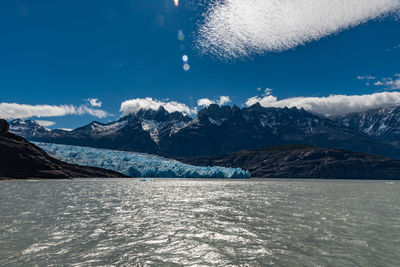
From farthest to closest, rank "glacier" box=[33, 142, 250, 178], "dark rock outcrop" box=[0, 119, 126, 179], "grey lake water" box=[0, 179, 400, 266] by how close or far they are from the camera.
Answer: "glacier" box=[33, 142, 250, 178], "dark rock outcrop" box=[0, 119, 126, 179], "grey lake water" box=[0, 179, 400, 266]

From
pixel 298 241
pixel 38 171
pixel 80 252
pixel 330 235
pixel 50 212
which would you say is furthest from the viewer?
pixel 38 171

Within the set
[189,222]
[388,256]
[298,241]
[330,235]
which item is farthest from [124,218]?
[388,256]

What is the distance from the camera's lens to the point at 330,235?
17000 mm

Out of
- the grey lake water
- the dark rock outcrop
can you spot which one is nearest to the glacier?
the dark rock outcrop

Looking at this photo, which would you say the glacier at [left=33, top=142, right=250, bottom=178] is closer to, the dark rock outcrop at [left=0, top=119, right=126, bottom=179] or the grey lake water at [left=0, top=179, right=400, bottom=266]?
the dark rock outcrop at [left=0, top=119, right=126, bottom=179]

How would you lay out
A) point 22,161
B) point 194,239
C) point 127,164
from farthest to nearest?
point 127,164
point 22,161
point 194,239

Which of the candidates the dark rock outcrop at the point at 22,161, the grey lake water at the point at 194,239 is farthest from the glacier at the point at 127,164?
the grey lake water at the point at 194,239

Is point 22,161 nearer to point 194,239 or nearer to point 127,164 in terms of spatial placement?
point 127,164

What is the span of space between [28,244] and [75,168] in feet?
409

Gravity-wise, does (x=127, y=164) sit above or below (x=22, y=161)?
above

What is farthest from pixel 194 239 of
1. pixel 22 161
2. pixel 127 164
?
pixel 127 164

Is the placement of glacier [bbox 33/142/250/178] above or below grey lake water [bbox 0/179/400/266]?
above

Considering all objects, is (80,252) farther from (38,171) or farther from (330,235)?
(38,171)

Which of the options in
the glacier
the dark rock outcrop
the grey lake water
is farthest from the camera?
the glacier
